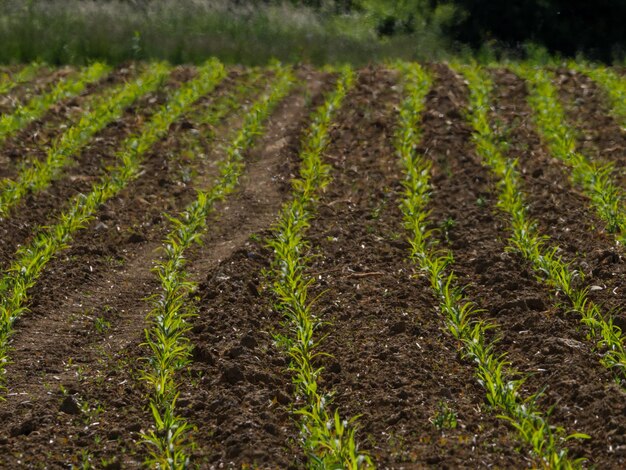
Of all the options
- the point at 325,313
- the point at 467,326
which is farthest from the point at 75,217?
the point at 467,326

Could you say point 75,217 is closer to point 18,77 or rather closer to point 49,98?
point 49,98

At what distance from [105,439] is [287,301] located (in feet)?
5.80

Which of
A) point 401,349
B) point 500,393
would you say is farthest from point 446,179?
point 500,393

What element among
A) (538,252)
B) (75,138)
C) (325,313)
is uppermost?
(538,252)

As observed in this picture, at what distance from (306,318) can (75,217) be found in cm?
276

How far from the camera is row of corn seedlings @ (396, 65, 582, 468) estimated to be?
512 centimetres

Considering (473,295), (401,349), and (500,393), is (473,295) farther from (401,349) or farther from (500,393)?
(500,393)

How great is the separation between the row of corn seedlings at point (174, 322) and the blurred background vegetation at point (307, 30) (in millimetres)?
5565

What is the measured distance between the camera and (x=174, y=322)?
6379 millimetres

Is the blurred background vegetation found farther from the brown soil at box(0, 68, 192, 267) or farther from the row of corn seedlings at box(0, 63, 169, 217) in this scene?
the brown soil at box(0, 68, 192, 267)

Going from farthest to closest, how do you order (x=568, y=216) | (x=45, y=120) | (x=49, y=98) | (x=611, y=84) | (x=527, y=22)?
(x=527, y=22)
(x=611, y=84)
(x=49, y=98)
(x=45, y=120)
(x=568, y=216)

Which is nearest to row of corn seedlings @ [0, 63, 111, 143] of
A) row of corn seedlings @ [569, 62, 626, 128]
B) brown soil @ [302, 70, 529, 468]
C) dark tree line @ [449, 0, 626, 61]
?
brown soil @ [302, 70, 529, 468]

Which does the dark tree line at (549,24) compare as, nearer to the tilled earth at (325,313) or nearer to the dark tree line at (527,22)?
the dark tree line at (527,22)

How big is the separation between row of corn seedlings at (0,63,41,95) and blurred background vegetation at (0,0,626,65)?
22.1 inches
